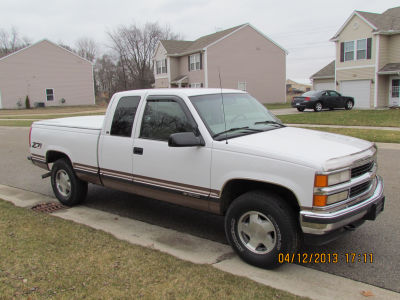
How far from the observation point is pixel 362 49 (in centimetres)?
2933

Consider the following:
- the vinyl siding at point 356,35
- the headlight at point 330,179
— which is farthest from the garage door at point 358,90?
the headlight at point 330,179

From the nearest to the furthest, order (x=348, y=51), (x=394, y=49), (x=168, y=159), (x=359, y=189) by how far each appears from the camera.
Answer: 1. (x=359, y=189)
2. (x=168, y=159)
3. (x=394, y=49)
4. (x=348, y=51)

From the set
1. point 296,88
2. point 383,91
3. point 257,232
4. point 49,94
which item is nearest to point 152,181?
point 257,232

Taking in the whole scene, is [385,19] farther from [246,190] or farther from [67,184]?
[246,190]

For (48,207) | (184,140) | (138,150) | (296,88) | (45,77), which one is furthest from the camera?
(296,88)

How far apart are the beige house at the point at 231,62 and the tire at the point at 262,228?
113ft

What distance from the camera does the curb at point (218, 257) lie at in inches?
135

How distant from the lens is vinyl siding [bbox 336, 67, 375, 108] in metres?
28.7

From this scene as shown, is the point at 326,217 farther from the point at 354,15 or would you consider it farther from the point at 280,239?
the point at 354,15

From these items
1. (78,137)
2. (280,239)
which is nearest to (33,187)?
(78,137)

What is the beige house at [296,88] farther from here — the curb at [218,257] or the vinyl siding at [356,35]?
the curb at [218,257]

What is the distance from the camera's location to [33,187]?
7684mm

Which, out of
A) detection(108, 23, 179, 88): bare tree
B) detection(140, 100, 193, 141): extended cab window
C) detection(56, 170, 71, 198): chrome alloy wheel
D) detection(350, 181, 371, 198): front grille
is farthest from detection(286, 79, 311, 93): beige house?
detection(350, 181, 371, 198): front grille

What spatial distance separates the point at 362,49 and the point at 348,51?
4.03 feet
